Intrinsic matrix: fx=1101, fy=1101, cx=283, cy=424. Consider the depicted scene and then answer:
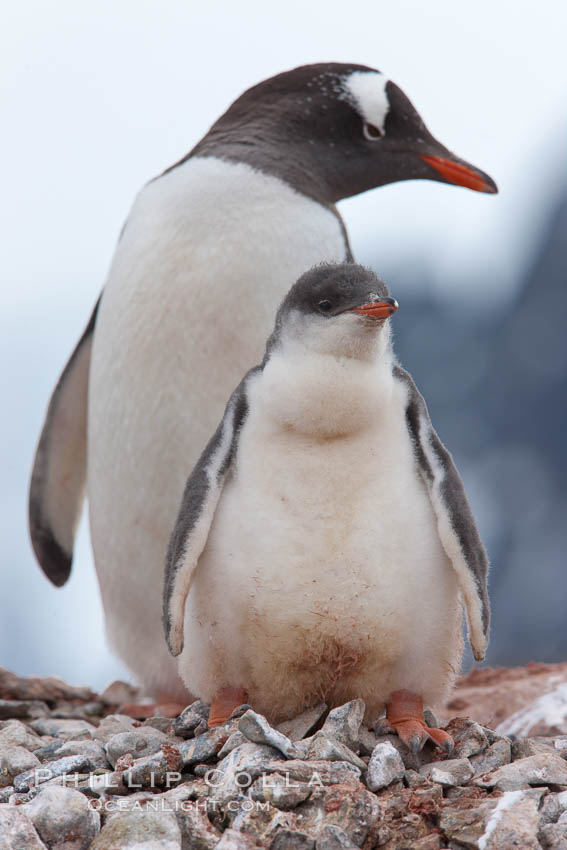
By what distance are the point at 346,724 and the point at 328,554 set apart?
328mm

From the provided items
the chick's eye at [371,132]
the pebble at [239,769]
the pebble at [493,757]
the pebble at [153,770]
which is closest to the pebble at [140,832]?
the pebble at [239,769]

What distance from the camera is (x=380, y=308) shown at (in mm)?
2123

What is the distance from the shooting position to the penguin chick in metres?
2.19

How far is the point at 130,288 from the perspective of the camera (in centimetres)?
354

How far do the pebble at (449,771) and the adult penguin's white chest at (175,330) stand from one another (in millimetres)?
1550

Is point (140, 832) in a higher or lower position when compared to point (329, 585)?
lower

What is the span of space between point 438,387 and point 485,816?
1116cm

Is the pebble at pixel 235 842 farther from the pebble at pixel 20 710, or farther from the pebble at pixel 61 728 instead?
the pebble at pixel 20 710

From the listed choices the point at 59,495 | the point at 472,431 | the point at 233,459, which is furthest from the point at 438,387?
the point at 233,459

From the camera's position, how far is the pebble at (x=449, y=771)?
2000 millimetres

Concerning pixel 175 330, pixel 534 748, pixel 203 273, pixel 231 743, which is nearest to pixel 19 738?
pixel 231 743

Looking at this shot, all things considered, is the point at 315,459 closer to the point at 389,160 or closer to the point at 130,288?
the point at 130,288

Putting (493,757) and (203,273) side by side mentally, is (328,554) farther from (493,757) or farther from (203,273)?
(203,273)

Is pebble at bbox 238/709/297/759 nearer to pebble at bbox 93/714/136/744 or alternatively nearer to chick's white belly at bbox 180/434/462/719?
chick's white belly at bbox 180/434/462/719
